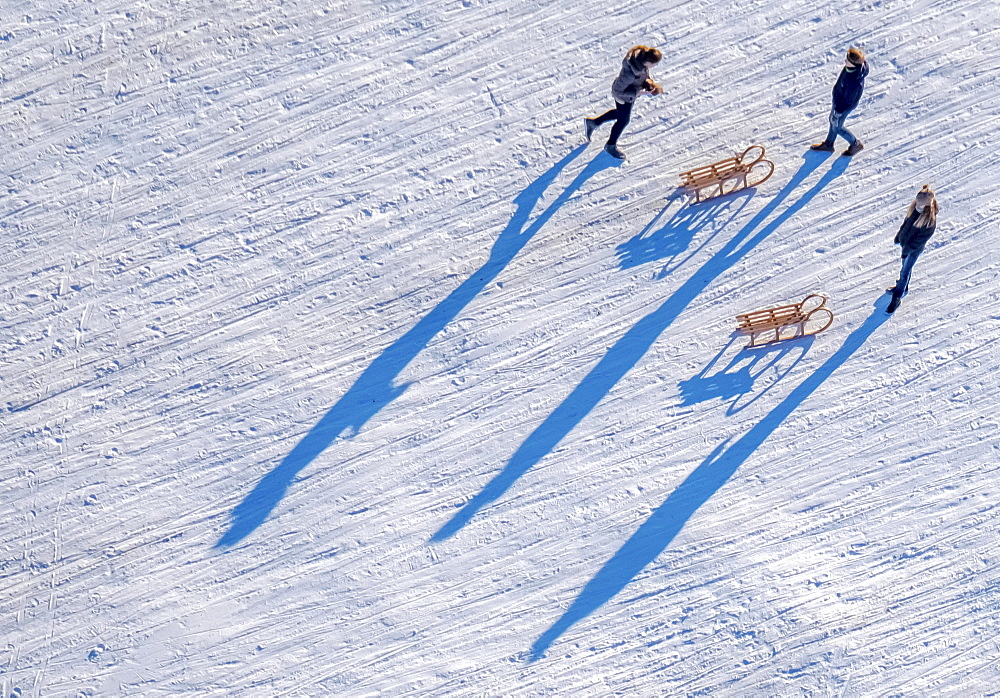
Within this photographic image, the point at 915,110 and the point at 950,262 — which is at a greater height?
the point at 915,110

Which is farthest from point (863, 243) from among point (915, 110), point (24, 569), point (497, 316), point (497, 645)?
point (24, 569)

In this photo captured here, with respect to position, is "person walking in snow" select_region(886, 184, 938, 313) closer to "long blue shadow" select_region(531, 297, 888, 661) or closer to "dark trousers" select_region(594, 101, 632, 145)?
"long blue shadow" select_region(531, 297, 888, 661)

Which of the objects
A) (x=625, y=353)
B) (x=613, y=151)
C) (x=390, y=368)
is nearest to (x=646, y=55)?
(x=613, y=151)

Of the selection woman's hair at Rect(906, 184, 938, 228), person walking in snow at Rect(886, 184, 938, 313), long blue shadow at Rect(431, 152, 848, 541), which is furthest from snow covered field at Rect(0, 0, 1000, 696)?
woman's hair at Rect(906, 184, 938, 228)

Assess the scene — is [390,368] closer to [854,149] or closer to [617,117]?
[617,117]

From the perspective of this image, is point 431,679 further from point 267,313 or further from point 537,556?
point 267,313

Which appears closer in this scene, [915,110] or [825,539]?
[825,539]

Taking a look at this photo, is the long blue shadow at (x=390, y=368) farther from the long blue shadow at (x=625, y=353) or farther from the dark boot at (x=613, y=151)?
the long blue shadow at (x=625, y=353)

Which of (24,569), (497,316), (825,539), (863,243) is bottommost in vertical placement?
(24,569)
